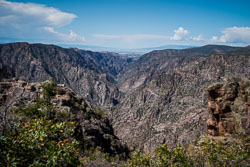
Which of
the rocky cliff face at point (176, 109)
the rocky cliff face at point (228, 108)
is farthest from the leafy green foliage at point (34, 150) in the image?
the rocky cliff face at point (176, 109)

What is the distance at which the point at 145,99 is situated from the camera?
654 ft

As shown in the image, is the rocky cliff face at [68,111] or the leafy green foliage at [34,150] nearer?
the leafy green foliage at [34,150]

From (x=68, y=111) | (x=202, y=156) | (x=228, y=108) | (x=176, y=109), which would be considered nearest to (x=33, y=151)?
(x=202, y=156)

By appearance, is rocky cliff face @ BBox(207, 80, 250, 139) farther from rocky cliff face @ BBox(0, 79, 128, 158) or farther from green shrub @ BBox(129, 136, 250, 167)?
rocky cliff face @ BBox(0, 79, 128, 158)

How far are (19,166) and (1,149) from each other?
111 cm

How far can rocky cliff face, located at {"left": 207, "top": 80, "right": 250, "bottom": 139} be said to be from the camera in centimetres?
2442

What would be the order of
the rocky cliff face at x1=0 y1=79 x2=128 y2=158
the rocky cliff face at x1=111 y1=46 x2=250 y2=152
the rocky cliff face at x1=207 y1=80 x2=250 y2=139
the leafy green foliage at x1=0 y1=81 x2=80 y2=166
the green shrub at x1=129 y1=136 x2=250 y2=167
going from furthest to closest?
the rocky cliff face at x1=111 y1=46 x2=250 y2=152
the rocky cliff face at x1=0 y1=79 x2=128 y2=158
the rocky cliff face at x1=207 y1=80 x2=250 y2=139
the green shrub at x1=129 y1=136 x2=250 y2=167
the leafy green foliage at x1=0 y1=81 x2=80 y2=166

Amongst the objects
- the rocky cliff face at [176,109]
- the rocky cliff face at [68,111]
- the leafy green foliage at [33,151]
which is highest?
the leafy green foliage at [33,151]

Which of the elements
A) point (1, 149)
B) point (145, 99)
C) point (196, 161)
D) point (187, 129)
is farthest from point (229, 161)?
point (145, 99)

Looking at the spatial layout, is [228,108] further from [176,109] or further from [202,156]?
[176,109]

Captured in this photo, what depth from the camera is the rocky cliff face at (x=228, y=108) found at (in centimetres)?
2442

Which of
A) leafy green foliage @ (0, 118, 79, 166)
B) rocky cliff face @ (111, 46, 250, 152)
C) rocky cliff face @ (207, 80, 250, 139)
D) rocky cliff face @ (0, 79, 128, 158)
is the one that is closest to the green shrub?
leafy green foliage @ (0, 118, 79, 166)

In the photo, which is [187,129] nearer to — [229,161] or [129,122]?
[129,122]

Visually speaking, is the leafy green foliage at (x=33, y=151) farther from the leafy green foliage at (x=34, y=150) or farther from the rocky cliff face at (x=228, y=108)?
the rocky cliff face at (x=228, y=108)
